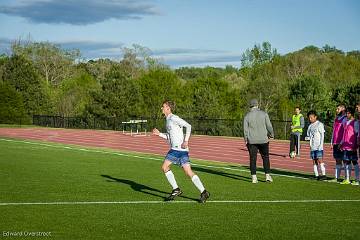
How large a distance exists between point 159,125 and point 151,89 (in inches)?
751

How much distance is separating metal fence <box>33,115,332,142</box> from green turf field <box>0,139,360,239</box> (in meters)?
24.0

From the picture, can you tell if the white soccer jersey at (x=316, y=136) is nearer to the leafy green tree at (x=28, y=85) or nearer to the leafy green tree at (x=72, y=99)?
the leafy green tree at (x=28, y=85)

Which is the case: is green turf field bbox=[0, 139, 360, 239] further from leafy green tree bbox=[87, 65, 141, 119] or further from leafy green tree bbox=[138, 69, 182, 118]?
leafy green tree bbox=[138, 69, 182, 118]

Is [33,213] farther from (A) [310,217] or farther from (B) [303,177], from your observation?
(B) [303,177]

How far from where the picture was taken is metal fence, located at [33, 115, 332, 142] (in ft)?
144

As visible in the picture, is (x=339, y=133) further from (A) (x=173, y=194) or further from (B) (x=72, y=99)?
(B) (x=72, y=99)

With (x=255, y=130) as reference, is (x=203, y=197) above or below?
below

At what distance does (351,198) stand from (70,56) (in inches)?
3374

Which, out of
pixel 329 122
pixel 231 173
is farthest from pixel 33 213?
pixel 329 122

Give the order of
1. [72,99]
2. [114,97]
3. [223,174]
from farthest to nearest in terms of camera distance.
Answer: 1. [72,99]
2. [114,97]
3. [223,174]

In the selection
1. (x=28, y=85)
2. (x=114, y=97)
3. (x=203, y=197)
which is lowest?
(x=203, y=197)

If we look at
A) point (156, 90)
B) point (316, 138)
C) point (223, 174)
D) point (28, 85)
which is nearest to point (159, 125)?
point (156, 90)

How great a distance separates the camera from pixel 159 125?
5303 cm

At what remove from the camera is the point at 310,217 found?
402 inches
